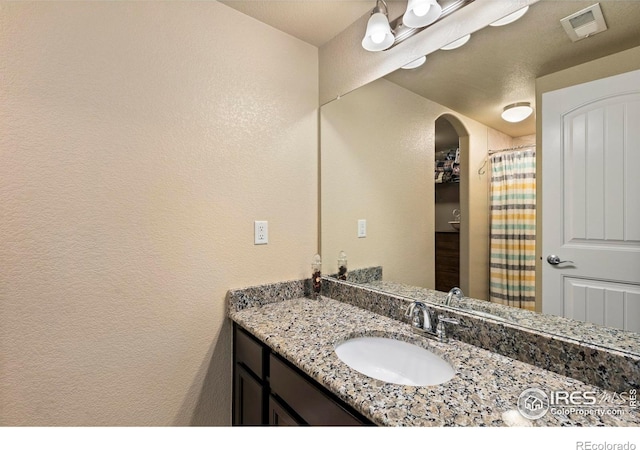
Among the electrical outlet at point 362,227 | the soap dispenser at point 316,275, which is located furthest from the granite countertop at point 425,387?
the electrical outlet at point 362,227

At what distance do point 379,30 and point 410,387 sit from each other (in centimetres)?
134

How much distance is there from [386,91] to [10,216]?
1561 millimetres

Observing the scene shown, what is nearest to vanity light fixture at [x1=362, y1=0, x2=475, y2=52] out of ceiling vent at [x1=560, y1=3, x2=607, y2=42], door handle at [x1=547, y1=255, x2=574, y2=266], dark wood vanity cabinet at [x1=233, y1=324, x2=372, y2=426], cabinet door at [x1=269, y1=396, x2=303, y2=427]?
ceiling vent at [x1=560, y1=3, x2=607, y2=42]

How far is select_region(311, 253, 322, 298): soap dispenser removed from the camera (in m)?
1.65

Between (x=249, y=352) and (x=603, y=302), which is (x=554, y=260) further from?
(x=249, y=352)

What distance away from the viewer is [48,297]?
1048 mm

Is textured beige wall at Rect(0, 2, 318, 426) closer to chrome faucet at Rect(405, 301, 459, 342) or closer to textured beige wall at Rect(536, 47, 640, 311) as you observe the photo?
chrome faucet at Rect(405, 301, 459, 342)

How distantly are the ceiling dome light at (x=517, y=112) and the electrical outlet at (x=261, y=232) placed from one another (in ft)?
3.65

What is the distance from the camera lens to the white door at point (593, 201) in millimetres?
797

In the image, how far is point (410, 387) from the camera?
800mm

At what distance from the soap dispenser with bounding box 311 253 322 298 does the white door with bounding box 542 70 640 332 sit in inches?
39.6

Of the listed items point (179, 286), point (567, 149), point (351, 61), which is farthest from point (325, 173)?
point (567, 149)
